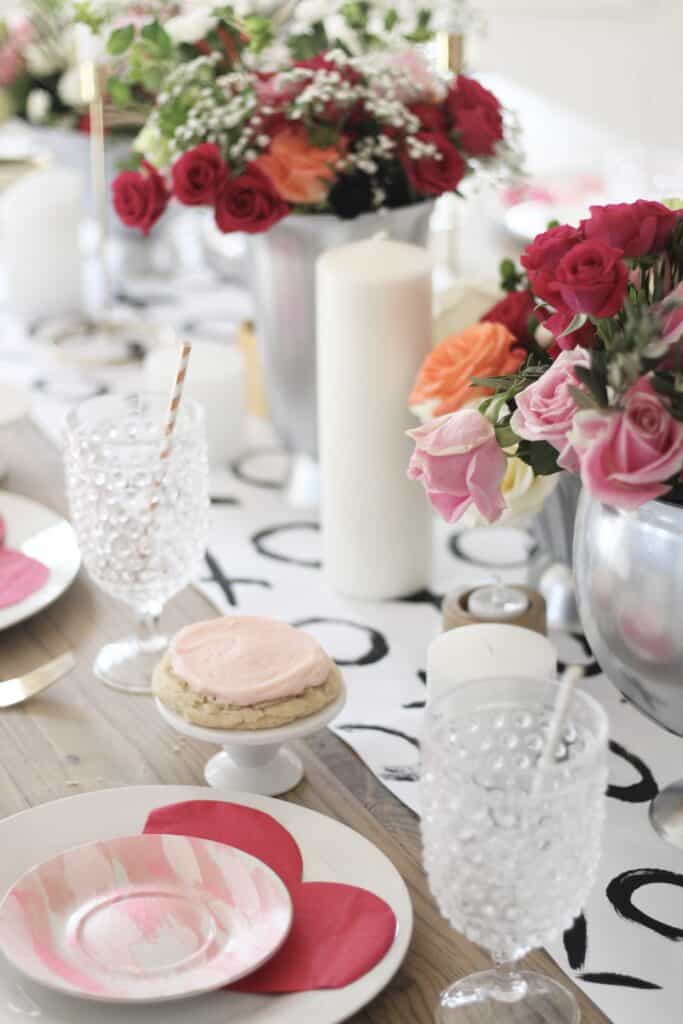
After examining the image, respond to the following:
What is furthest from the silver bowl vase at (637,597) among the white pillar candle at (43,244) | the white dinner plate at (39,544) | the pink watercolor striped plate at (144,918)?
the white pillar candle at (43,244)

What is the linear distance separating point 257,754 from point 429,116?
0.69 meters

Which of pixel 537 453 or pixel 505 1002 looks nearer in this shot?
pixel 505 1002

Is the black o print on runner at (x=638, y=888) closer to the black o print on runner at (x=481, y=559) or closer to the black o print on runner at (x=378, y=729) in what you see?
the black o print on runner at (x=378, y=729)

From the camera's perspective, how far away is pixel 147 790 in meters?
0.89

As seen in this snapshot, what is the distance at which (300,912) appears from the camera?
78cm

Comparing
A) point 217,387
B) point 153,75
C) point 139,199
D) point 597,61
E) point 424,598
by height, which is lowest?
point 424,598

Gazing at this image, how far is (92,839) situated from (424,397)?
0.46m

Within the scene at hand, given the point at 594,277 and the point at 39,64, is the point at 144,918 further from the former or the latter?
the point at 39,64

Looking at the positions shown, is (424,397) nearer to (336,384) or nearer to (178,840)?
(336,384)

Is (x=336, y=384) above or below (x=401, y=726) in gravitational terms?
above

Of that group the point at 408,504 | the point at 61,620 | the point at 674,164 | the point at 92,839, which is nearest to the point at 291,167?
the point at 408,504

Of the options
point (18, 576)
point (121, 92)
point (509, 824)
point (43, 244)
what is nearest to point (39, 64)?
point (43, 244)

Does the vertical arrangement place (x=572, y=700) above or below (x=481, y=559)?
above

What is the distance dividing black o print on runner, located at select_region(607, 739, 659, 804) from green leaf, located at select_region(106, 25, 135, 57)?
863 millimetres
